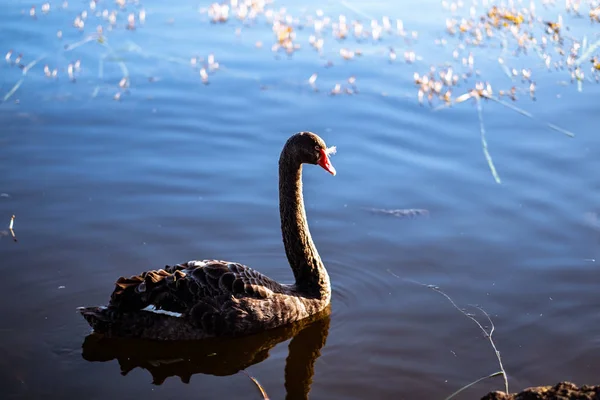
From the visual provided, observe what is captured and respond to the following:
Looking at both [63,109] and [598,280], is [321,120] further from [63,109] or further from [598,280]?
[598,280]

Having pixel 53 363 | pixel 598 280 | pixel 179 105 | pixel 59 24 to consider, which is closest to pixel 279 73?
pixel 179 105

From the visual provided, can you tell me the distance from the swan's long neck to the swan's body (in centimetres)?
3

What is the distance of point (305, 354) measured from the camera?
5609 millimetres

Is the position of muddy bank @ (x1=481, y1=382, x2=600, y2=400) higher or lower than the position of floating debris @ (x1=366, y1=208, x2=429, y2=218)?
higher

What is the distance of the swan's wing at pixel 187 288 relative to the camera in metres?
5.56

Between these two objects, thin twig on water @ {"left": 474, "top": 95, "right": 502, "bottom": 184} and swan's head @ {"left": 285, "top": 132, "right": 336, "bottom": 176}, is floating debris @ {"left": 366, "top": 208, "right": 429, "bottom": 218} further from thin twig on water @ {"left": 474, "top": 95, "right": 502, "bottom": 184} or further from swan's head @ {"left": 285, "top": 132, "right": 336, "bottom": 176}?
swan's head @ {"left": 285, "top": 132, "right": 336, "bottom": 176}

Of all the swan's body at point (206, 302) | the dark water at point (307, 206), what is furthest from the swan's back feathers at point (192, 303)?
the dark water at point (307, 206)

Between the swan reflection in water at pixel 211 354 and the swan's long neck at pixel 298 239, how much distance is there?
1.31ft

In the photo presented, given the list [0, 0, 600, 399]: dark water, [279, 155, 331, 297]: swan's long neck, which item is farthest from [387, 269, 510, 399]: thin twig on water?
[279, 155, 331, 297]: swan's long neck

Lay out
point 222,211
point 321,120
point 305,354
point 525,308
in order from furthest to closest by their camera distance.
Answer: point 321,120, point 222,211, point 525,308, point 305,354

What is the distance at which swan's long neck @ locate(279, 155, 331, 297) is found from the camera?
618cm

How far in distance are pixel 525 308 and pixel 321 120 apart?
3.48 m

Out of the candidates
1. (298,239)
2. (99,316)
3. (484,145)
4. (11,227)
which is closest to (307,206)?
(298,239)

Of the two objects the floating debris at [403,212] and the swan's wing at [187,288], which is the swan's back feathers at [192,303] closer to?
the swan's wing at [187,288]
